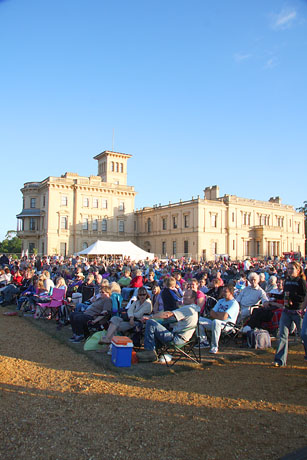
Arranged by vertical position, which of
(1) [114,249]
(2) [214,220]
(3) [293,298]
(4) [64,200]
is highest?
(4) [64,200]

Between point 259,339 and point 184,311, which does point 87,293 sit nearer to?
point 184,311

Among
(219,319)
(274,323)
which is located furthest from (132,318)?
(274,323)

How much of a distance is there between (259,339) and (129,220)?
49263 millimetres

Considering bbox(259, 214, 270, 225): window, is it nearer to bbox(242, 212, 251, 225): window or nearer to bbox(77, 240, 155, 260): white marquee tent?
bbox(242, 212, 251, 225): window

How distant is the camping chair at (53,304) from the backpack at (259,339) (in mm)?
5248

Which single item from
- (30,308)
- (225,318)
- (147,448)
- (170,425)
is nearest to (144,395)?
(170,425)

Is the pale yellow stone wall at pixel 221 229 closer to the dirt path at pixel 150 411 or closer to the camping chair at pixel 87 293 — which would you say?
the camping chair at pixel 87 293

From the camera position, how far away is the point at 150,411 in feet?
13.6

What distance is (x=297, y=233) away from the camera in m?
65.0

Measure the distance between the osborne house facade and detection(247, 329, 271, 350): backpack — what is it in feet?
139

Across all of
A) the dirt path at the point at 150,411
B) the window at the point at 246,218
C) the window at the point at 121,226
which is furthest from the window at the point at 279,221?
the dirt path at the point at 150,411

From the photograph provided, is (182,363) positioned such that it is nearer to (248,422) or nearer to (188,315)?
(188,315)

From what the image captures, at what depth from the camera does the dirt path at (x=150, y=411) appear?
338cm

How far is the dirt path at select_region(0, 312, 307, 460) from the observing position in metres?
3.38
